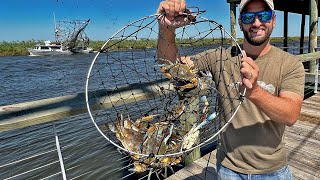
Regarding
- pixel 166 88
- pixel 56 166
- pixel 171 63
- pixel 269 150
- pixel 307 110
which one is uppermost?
pixel 171 63

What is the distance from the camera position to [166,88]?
10.3ft

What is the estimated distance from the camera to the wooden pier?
3.84 meters

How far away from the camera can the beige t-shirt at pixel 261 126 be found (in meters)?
1.98

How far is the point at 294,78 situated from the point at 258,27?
46cm

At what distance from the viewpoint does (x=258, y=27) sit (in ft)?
6.39


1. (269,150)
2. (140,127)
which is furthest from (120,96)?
(269,150)

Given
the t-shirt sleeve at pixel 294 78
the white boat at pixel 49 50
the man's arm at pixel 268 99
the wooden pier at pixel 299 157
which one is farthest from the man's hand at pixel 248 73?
the white boat at pixel 49 50

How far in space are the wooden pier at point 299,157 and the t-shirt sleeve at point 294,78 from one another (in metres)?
1.59

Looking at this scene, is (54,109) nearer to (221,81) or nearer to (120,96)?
(120,96)

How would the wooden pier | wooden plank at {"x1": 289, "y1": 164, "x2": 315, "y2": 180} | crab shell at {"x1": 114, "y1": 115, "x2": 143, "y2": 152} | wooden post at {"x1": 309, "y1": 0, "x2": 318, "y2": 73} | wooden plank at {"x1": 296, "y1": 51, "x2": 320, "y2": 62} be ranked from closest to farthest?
1. crab shell at {"x1": 114, "y1": 115, "x2": 143, "y2": 152}
2. wooden plank at {"x1": 289, "y1": 164, "x2": 315, "y2": 180}
3. the wooden pier
4. wooden plank at {"x1": 296, "y1": 51, "x2": 320, "y2": 62}
5. wooden post at {"x1": 309, "y1": 0, "x2": 318, "y2": 73}

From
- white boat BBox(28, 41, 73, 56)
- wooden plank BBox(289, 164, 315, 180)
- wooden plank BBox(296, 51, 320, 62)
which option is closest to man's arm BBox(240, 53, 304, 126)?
wooden plank BBox(289, 164, 315, 180)

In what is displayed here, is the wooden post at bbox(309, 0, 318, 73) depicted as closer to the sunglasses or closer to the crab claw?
the crab claw

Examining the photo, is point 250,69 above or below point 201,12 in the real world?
below

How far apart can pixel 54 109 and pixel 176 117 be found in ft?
3.72
